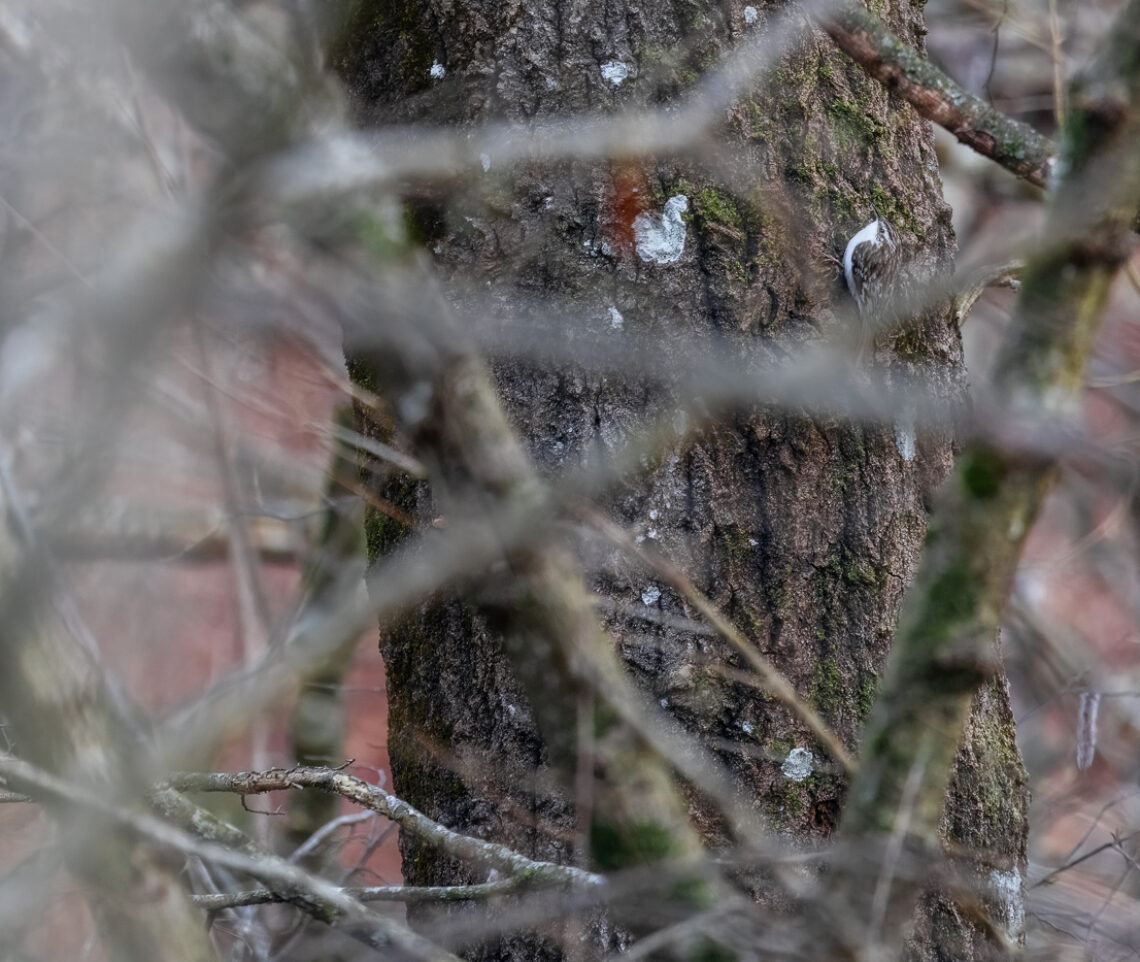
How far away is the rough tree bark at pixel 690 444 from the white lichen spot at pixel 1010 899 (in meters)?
0.02

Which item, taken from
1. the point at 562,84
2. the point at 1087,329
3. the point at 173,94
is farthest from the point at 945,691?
the point at 562,84

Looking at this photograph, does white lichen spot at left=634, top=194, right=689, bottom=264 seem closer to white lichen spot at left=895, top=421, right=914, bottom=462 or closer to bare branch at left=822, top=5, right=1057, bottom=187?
bare branch at left=822, top=5, right=1057, bottom=187

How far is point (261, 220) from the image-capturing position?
1.26 meters

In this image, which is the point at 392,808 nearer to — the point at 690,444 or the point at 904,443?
the point at 690,444

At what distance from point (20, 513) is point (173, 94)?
0.61 meters

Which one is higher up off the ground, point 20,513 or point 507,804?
point 20,513

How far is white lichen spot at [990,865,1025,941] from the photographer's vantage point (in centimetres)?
199

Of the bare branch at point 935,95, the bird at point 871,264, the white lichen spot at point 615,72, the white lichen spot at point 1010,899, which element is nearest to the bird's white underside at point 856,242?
the bird at point 871,264

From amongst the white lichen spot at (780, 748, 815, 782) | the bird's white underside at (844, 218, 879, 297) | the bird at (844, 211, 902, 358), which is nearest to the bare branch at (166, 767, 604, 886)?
the white lichen spot at (780, 748, 815, 782)

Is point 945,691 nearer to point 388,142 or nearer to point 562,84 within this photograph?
point 388,142

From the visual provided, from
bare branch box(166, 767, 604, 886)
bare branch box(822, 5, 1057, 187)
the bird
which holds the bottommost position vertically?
bare branch box(166, 767, 604, 886)

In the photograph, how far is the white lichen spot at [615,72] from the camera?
2.16 meters

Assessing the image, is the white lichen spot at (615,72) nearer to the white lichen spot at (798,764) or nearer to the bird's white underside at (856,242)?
the bird's white underside at (856,242)

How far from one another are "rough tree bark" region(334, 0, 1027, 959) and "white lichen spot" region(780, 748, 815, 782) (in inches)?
0.5
